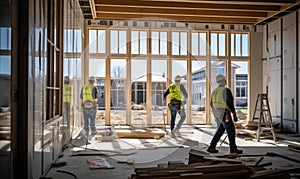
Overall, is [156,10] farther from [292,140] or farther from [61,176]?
[61,176]

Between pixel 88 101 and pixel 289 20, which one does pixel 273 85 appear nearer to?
pixel 289 20

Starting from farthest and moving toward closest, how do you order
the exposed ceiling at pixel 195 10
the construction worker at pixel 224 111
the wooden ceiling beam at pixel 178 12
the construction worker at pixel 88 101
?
the wooden ceiling beam at pixel 178 12 → the exposed ceiling at pixel 195 10 → the construction worker at pixel 88 101 → the construction worker at pixel 224 111

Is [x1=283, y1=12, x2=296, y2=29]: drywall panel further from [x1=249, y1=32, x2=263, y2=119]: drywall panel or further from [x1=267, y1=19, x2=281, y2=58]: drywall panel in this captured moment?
[x1=249, y1=32, x2=263, y2=119]: drywall panel

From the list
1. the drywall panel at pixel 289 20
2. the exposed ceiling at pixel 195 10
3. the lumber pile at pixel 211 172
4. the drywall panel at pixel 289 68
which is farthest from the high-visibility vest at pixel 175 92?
the lumber pile at pixel 211 172

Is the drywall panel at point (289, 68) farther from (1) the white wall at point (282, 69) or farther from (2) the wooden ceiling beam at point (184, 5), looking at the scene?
(2) the wooden ceiling beam at point (184, 5)

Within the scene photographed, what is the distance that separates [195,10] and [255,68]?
3.45 m

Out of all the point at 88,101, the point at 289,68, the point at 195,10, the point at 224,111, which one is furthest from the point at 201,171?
the point at 289,68

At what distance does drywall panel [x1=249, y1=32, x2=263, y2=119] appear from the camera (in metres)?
11.6

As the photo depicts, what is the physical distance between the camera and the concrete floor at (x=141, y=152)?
4785 millimetres

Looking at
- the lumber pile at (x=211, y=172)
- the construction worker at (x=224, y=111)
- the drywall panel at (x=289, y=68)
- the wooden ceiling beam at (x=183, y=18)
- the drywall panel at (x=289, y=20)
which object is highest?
the wooden ceiling beam at (x=183, y=18)

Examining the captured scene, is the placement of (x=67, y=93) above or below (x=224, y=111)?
above

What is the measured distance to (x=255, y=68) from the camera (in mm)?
11633

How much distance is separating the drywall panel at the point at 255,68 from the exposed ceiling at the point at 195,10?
Result: 2.52ft

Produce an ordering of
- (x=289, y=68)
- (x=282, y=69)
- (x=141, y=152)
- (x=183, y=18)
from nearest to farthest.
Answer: (x=141, y=152) < (x=289, y=68) < (x=282, y=69) < (x=183, y=18)
